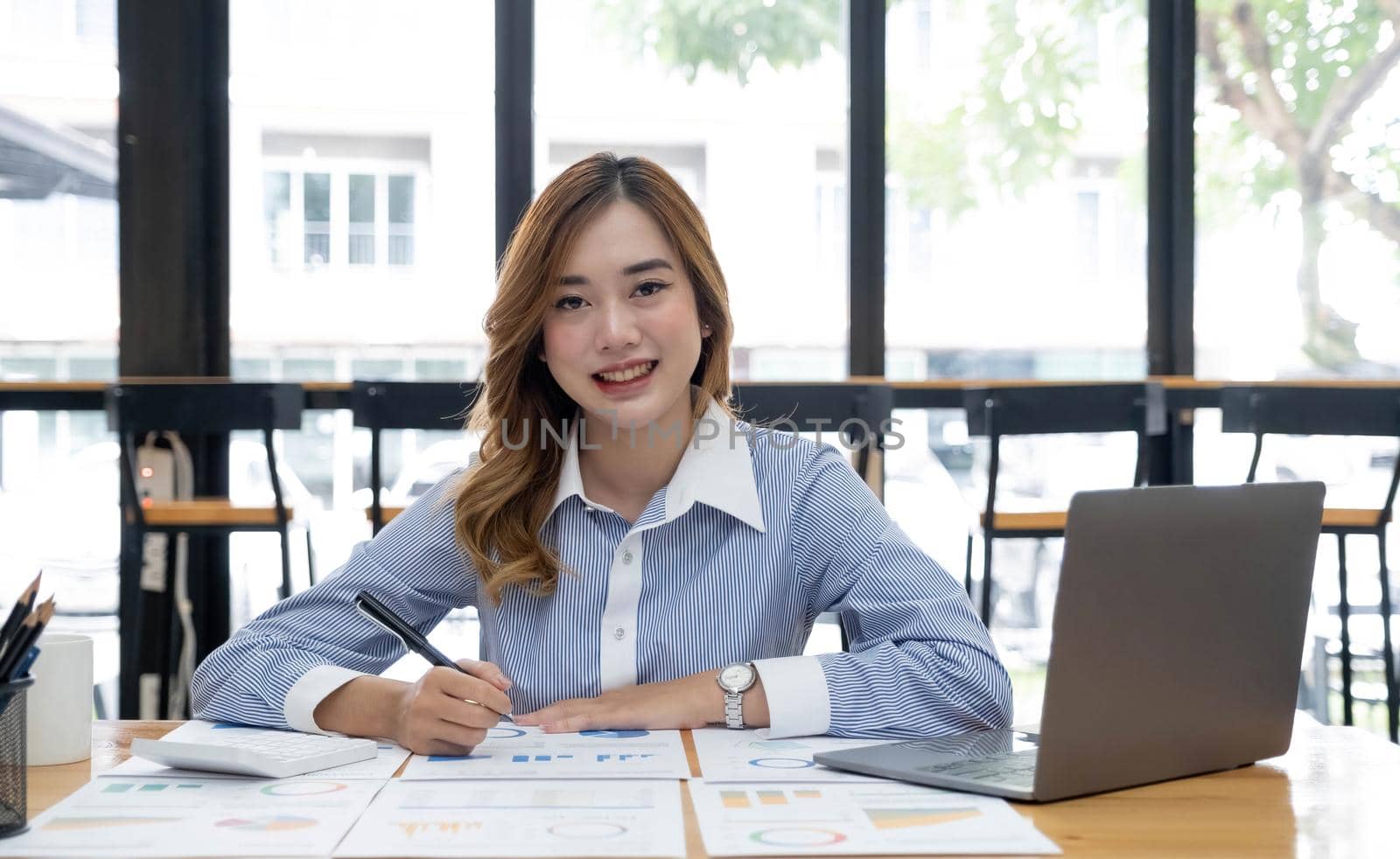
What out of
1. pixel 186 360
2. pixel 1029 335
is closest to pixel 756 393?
pixel 1029 335

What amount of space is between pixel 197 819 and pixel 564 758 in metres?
0.28

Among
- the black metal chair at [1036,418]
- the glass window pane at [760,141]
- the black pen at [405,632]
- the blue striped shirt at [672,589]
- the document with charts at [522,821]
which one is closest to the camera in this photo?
the document with charts at [522,821]

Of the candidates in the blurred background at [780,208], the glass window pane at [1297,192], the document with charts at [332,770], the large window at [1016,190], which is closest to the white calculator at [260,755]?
the document with charts at [332,770]

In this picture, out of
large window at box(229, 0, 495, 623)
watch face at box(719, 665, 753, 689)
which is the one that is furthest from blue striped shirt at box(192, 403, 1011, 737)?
large window at box(229, 0, 495, 623)

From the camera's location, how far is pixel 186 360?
3777 mm

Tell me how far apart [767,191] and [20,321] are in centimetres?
227

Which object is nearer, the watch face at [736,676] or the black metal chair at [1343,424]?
the watch face at [736,676]

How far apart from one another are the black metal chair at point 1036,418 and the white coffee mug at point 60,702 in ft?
7.31

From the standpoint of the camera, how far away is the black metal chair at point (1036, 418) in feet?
9.71

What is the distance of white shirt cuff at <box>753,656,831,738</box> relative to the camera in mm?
1121

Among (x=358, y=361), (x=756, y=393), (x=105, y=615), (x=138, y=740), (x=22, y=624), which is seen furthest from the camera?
(x=358, y=361)

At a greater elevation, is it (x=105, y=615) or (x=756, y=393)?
(x=756, y=393)

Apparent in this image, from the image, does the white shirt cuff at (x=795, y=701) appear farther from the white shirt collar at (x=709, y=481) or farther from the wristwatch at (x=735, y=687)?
the white shirt collar at (x=709, y=481)

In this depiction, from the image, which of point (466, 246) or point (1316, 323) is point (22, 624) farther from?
point (1316, 323)
